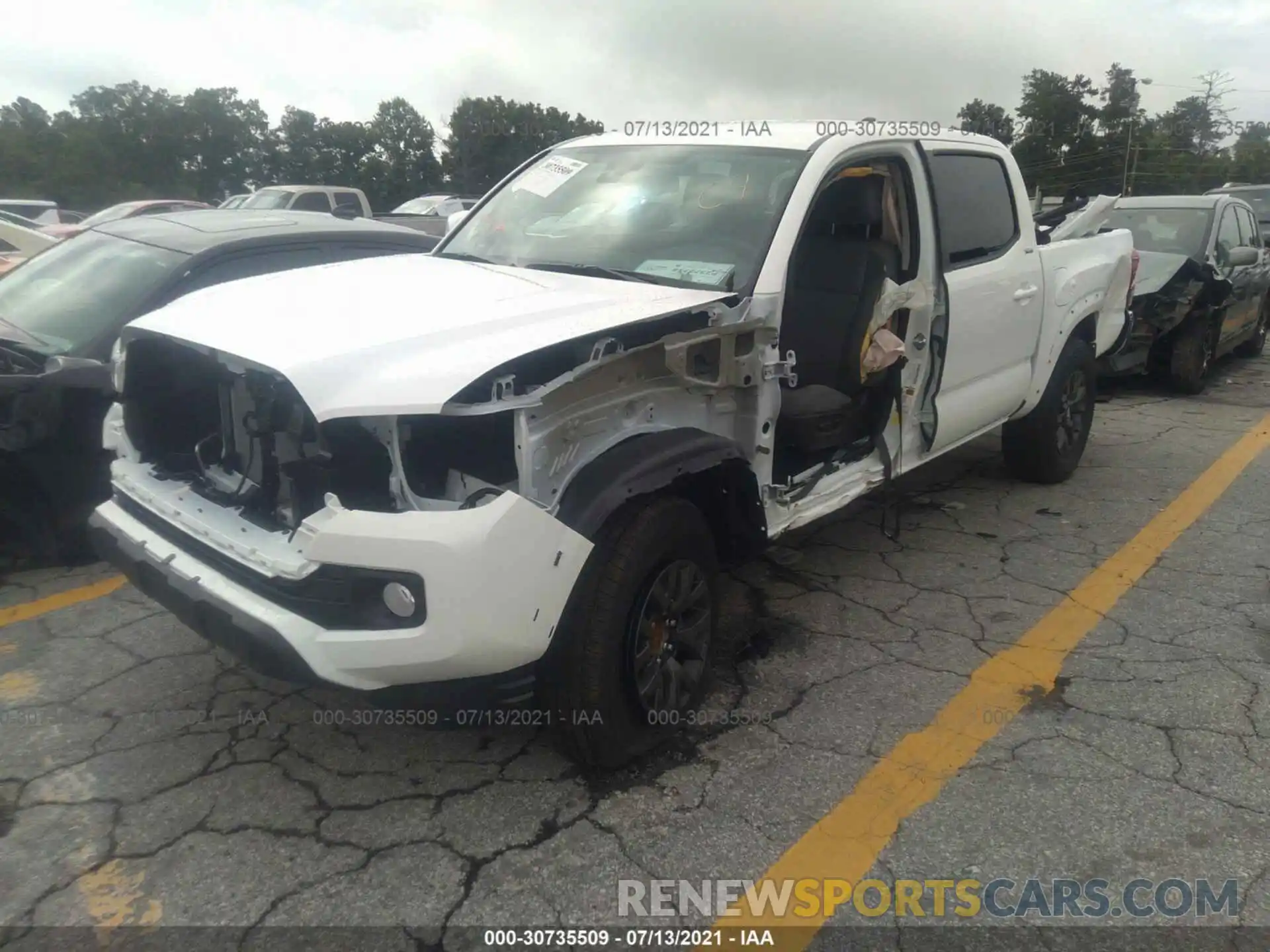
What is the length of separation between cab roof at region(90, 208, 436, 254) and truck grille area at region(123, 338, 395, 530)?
1.50 m

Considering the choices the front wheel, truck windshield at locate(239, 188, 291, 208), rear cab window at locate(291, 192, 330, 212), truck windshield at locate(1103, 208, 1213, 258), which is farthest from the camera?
rear cab window at locate(291, 192, 330, 212)

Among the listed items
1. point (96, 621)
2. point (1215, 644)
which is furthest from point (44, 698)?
point (1215, 644)

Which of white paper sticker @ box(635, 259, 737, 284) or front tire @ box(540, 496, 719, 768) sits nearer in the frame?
front tire @ box(540, 496, 719, 768)

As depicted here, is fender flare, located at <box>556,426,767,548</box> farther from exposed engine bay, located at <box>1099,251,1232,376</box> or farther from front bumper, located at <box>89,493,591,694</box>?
exposed engine bay, located at <box>1099,251,1232,376</box>

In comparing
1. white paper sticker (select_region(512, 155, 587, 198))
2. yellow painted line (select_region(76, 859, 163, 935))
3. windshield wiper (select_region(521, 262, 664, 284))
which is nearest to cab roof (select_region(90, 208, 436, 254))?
white paper sticker (select_region(512, 155, 587, 198))

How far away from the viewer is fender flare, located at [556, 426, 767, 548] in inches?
95.3

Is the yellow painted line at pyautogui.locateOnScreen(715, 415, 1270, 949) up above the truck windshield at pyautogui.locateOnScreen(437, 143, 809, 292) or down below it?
below

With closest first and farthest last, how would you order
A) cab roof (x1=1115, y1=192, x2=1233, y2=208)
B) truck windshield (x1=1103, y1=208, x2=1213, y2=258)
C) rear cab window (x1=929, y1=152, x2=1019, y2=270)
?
1. rear cab window (x1=929, y1=152, x2=1019, y2=270)
2. truck windshield (x1=1103, y1=208, x2=1213, y2=258)
3. cab roof (x1=1115, y1=192, x2=1233, y2=208)

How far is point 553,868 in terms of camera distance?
7.95 feet

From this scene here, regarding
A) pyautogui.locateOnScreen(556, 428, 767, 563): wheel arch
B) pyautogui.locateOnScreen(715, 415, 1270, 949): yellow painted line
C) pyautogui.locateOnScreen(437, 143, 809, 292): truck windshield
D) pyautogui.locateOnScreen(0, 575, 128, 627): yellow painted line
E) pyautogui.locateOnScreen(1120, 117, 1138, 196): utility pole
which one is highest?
pyautogui.locateOnScreen(1120, 117, 1138, 196): utility pole

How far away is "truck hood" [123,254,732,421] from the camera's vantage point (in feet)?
7.30

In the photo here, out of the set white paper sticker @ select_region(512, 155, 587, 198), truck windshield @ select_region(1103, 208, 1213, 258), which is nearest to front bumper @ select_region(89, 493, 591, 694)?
white paper sticker @ select_region(512, 155, 587, 198)

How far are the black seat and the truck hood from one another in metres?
0.93

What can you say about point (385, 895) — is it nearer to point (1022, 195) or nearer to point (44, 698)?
point (44, 698)
